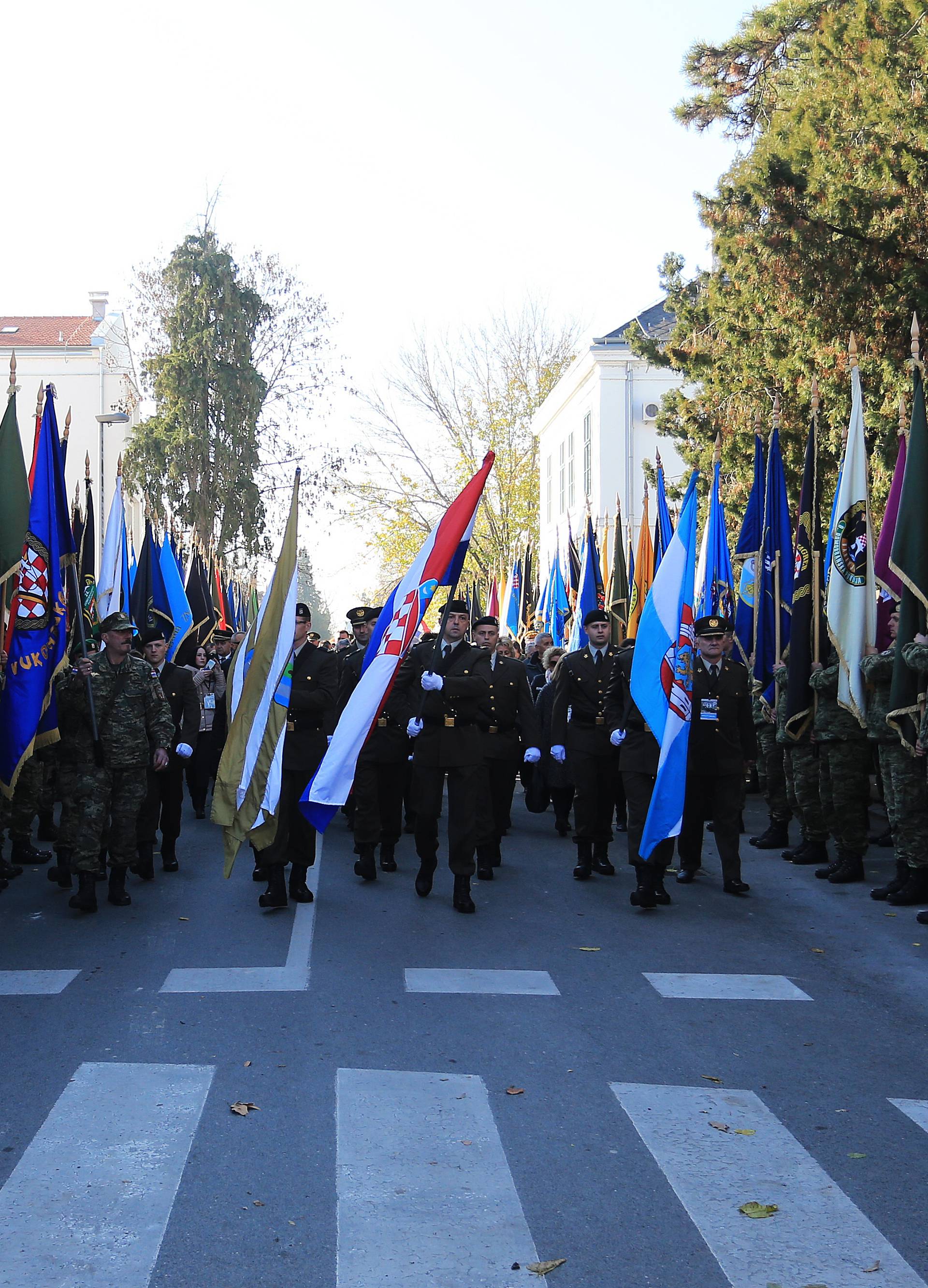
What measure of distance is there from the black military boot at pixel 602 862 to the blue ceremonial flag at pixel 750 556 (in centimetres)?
340

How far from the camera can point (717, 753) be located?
1009 centimetres

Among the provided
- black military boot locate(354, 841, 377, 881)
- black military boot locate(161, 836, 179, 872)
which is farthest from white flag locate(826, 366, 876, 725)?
black military boot locate(161, 836, 179, 872)

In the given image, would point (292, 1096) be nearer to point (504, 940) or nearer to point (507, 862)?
point (504, 940)

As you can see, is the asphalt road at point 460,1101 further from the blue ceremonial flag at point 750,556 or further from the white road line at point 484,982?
the blue ceremonial flag at point 750,556

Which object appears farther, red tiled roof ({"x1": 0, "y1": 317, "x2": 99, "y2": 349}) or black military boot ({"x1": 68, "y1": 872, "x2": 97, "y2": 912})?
red tiled roof ({"x1": 0, "y1": 317, "x2": 99, "y2": 349})

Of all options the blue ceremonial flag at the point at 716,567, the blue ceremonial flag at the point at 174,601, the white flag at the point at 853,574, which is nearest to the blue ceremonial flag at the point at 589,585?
the blue ceremonial flag at the point at 716,567

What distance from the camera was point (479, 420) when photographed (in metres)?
48.9

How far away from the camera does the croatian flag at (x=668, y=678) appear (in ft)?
30.1

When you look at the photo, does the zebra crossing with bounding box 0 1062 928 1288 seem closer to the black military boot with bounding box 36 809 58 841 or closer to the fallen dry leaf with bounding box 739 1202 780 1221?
the fallen dry leaf with bounding box 739 1202 780 1221

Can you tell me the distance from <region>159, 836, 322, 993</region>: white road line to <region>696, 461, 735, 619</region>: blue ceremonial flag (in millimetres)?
8116

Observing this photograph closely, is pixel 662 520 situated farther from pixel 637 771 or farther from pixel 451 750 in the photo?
pixel 451 750

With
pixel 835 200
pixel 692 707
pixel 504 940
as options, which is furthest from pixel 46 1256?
pixel 835 200

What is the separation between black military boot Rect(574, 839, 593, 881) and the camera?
10.5m

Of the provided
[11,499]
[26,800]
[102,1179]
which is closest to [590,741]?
[26,800]
